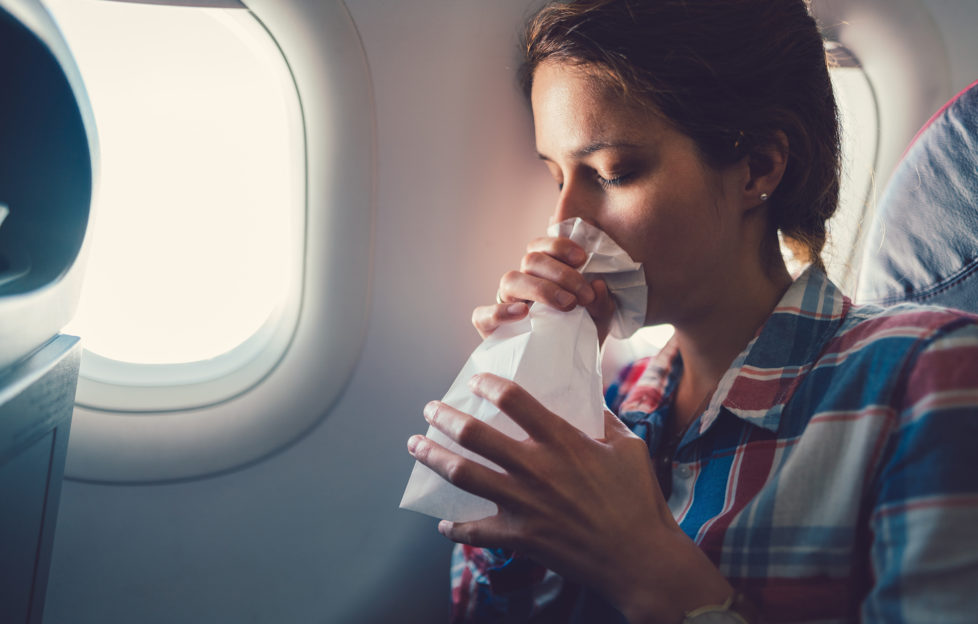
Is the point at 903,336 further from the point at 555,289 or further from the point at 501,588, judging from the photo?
the point at 501,588

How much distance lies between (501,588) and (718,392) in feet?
1.83

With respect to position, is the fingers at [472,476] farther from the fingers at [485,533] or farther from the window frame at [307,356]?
the window frame at [307,356]

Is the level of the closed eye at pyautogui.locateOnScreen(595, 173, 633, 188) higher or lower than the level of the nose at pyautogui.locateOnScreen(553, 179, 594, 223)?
higher

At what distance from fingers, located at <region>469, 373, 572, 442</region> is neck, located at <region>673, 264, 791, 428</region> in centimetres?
49

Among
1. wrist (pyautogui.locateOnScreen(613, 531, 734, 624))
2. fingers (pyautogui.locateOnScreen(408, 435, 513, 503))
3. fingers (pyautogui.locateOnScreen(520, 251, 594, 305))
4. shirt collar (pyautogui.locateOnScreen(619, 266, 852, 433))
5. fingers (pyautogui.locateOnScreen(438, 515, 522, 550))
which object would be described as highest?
fingers (pyautogui.locateOnScreen(520, 251, 594, 305))

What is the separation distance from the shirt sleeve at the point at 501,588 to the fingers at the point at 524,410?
514 millimetres

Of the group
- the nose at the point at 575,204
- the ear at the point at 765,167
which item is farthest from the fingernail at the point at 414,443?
the ear at the point at 765,167

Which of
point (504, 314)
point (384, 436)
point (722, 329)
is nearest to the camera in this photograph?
point (504, 314)

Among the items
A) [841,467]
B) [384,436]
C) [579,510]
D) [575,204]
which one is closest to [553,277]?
[575,204]

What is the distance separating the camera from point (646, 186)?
96 cm

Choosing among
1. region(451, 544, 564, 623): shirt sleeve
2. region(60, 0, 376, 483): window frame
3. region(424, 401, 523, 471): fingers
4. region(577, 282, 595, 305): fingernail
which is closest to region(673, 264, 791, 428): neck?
region(577, 282, 595, 305): fingernail

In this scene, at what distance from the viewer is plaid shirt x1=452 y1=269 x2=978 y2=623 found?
679 mm

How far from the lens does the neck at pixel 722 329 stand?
109 cm

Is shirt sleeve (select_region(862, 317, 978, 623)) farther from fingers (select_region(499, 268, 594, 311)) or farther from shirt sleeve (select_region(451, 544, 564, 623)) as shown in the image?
shirt sleeve (select_region(451, 544, 564, 623))
